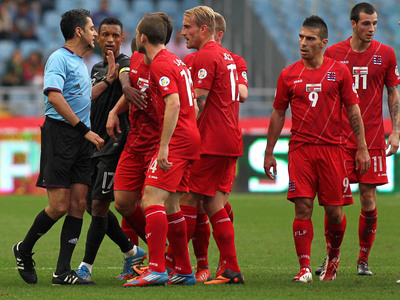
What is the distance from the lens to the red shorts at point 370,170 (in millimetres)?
7289

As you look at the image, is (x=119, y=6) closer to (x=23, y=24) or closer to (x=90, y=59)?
(x=23, y=24)

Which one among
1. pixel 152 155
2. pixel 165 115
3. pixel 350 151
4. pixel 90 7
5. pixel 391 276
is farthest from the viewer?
pixel 90 7

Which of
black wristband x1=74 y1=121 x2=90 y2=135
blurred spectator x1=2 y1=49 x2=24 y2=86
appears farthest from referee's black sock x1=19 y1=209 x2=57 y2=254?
blurred spectator x1=2 y1=49 x2=24 y2=86

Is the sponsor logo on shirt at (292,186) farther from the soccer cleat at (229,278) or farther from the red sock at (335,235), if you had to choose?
the soccer cleat at (229,278)

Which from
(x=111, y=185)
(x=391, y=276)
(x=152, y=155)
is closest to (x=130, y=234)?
(x=111, y=185)

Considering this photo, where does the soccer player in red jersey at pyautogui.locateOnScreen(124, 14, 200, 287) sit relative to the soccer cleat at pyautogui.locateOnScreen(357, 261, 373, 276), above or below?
above

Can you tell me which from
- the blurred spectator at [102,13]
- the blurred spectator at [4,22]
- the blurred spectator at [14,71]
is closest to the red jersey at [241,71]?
the blurred spectator at [14,71]

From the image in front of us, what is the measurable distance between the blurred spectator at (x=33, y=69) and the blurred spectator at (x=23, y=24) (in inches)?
69.3

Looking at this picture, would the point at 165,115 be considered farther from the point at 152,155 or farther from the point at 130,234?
the point at 130,234

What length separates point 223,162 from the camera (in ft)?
21.2

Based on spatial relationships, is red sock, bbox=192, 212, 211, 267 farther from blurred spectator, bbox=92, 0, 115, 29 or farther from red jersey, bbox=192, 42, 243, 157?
blurred spectator, bbox=92, 0, 115, 29

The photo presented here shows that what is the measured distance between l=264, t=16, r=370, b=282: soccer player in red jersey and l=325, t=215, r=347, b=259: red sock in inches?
5.4

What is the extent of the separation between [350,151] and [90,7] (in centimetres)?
1573

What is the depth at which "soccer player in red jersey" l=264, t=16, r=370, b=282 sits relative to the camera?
21.5 ft
